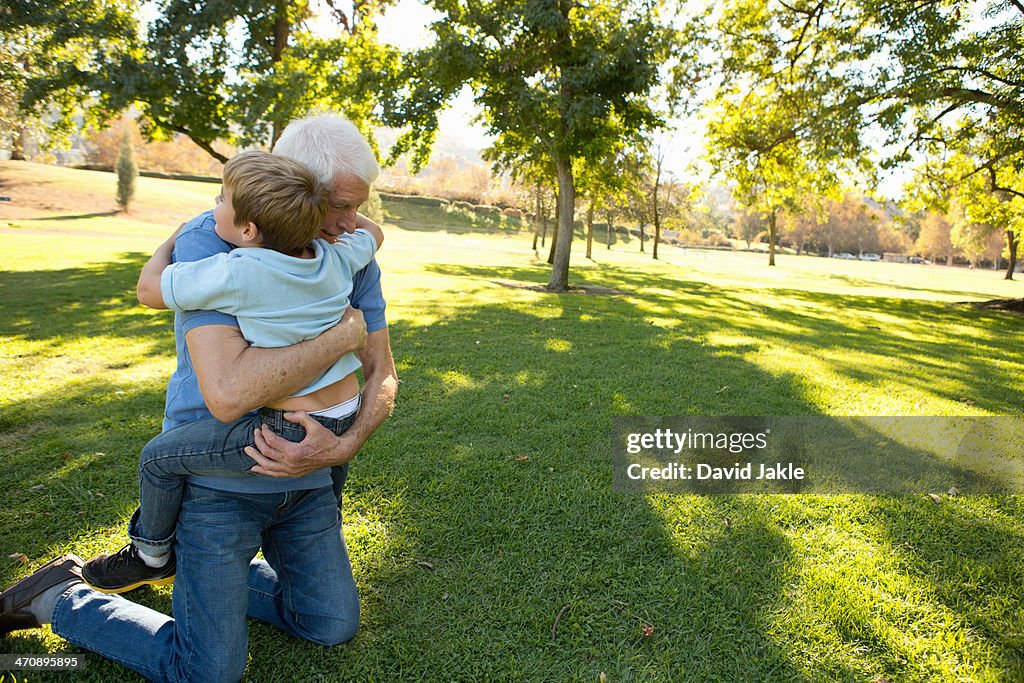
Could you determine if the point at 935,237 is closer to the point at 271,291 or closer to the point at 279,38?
the point at 279,38

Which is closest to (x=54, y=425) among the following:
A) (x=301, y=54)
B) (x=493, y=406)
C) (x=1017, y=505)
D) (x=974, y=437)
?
(x=493, y=406)

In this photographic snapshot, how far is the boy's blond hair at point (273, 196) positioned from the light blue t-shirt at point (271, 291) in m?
0.08

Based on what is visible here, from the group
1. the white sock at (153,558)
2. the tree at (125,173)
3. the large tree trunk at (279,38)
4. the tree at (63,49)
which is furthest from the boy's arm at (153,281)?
the tree at (125,173)

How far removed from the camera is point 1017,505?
140 inches

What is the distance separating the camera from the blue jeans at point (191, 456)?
5.90 ft

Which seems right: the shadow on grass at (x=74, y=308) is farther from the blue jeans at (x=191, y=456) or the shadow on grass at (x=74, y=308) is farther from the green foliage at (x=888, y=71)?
the green foliage at (x=888, y=71)

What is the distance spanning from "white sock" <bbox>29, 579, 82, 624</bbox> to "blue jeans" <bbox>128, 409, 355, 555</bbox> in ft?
1.74

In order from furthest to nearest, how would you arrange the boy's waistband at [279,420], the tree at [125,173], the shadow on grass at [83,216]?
the tree at [125,173] < the shadow on grass at [83,216] < the boy's waistband at [279,420]

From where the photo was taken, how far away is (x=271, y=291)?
172 cm

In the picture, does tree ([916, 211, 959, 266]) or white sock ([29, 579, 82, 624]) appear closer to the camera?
white sock ([29, 579, 82, 624])

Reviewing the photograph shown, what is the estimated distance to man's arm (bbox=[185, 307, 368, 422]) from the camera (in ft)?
5.65

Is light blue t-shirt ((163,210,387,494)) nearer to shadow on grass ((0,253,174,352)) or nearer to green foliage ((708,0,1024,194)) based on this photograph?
shadow on grass ((0,253,174,352))

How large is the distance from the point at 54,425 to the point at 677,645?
446 centimetres

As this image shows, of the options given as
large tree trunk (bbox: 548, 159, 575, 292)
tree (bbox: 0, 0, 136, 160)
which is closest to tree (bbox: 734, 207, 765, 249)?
large tree trunk (bbox: 548, 159, 575, 292)
